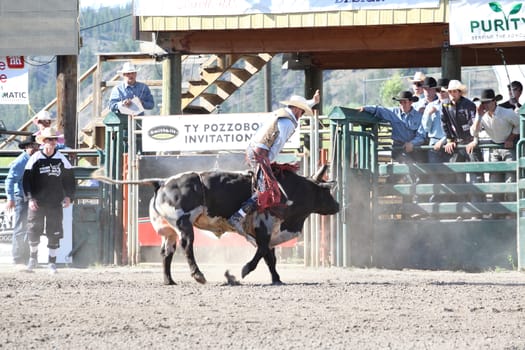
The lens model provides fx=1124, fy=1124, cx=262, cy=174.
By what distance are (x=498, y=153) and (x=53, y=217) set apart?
5.93 meters

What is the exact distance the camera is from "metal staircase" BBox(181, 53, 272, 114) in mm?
22312

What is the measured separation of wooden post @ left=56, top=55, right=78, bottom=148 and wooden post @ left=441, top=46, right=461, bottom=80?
6.28 meters

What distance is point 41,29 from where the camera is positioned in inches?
764

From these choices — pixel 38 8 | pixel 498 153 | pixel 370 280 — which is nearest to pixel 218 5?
pixel 38 8

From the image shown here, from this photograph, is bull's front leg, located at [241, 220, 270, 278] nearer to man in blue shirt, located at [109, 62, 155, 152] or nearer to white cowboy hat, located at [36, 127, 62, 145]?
white cowboy hat, located at [36, 127, 62, 145]

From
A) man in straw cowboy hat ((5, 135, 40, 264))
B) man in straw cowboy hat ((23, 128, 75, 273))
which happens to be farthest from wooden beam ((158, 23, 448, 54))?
man in straw cowboy hat ((23, 128, 75, 273))

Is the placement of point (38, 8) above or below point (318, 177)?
above

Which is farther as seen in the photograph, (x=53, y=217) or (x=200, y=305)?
(x=53, y=217)

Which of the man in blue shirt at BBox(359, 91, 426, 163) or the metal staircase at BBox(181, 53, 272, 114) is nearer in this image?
the man in blue shirt at BBox(359, 91, 426, 163)

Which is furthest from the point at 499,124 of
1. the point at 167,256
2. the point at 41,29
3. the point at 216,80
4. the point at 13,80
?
the point at 216,80

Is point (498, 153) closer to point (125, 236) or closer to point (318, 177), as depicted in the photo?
point (318, 177)

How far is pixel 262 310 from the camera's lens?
1003 centimetres

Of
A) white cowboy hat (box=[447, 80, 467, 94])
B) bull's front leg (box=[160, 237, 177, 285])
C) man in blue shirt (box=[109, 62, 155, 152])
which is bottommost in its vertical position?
bull's front leg (box=[160, 237, 177, 285])

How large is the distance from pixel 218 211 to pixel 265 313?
9.31ft
